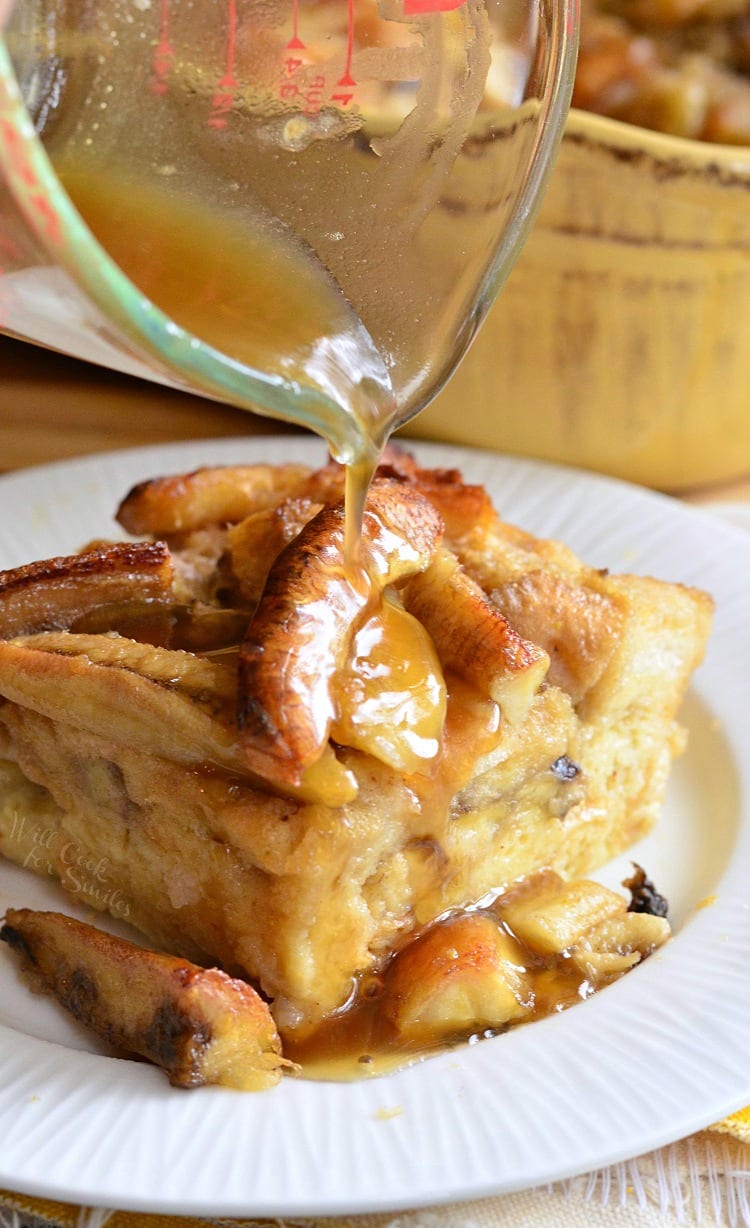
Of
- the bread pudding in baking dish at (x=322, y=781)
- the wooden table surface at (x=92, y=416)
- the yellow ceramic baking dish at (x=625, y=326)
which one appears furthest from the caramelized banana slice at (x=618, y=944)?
the wooden table surface at (x=92, y=416)

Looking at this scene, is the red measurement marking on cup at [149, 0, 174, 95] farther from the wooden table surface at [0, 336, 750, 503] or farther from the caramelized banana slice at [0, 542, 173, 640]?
the wooden table surface at [0, 336, 750, 503]

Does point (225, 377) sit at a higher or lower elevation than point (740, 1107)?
higher

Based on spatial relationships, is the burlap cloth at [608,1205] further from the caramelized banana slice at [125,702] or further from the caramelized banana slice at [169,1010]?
the caramelized banana slice at [125,702]

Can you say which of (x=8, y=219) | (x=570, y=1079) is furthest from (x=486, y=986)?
(x=8, y=219)

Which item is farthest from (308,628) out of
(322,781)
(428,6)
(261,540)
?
(428,6)

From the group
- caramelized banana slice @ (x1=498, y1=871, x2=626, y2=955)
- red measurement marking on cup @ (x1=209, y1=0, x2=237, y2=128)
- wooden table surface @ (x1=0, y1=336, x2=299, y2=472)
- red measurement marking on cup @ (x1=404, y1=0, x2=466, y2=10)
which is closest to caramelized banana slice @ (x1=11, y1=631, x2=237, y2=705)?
caramelized banana slice @ (x1=498, y1=871, x2=626, y2=955)

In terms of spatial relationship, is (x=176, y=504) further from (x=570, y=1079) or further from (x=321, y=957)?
(x=570, y=1079)
